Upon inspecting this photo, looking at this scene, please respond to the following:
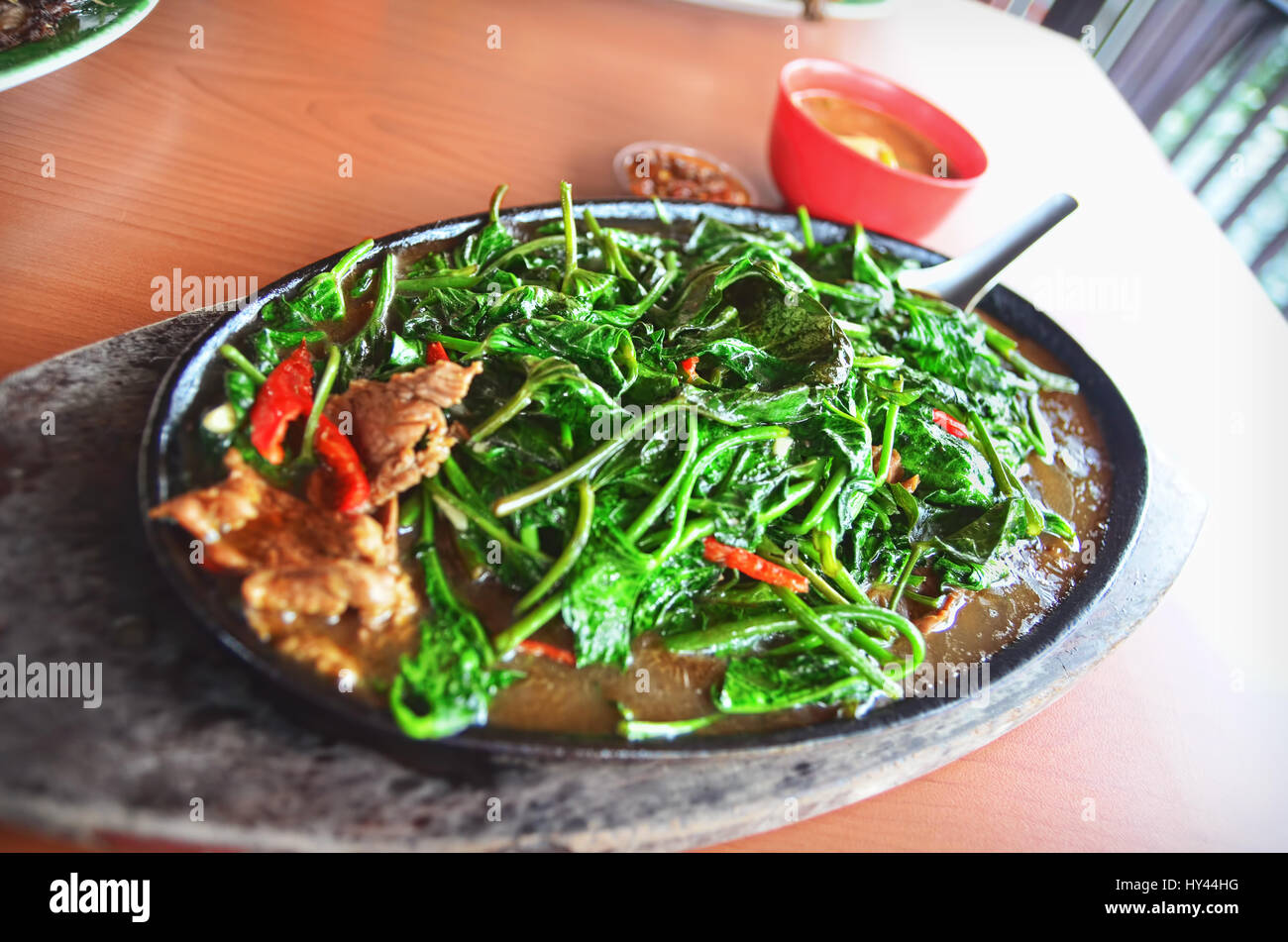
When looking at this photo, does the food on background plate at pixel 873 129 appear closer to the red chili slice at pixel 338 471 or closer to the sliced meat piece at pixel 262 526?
the red chili slice at pixel 338 471

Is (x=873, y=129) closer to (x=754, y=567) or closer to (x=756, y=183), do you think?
(x=756, y=183)

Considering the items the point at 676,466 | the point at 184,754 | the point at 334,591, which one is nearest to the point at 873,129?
the point at 676,466

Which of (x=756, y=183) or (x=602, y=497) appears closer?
(x=602, y=497)

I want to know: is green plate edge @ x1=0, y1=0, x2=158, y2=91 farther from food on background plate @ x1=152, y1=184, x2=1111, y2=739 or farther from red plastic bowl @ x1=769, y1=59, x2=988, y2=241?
red plastic bowl @ x1=769, y1=59, x2=988, y2=241

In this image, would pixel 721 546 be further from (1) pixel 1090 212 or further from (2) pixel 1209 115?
(2) pixel 1209 115

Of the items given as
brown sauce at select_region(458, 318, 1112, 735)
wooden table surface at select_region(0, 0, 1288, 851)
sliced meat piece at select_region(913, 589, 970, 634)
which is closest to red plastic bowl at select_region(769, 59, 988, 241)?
wooden table surface at select_region(0, 0, 1288, 851)

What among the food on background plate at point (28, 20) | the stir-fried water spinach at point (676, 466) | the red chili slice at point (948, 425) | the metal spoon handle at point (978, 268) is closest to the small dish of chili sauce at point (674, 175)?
the stir-fried water spinach at point (676, 466)

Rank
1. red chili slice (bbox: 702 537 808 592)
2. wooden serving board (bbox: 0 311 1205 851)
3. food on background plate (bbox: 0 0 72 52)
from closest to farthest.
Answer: wooden serving board (bbox: 0 311 1205 851) → red chili slice (bbox: 702 537 808 592) → food on background plate (bbox: 0 0 72 52)
